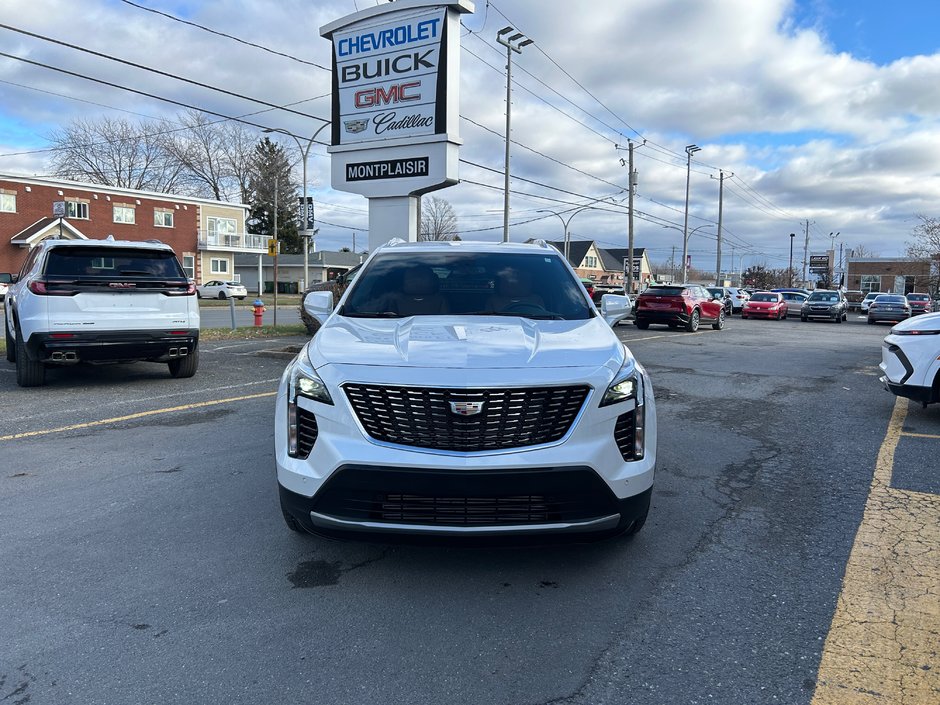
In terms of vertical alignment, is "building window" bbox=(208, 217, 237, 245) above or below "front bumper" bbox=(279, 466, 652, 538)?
above

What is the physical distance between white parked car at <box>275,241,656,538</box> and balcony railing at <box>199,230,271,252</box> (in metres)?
55.8

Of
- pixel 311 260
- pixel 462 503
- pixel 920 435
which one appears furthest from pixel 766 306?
pixel 311 260

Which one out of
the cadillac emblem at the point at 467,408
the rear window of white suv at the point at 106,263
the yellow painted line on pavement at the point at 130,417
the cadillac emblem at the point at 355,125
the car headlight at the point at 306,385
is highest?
the cadillac emblem at the point at 355,125

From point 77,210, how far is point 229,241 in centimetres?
1252

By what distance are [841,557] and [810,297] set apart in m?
33.9

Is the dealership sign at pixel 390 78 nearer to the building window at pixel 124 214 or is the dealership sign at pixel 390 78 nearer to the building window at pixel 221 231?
the building window at pixel 124 214

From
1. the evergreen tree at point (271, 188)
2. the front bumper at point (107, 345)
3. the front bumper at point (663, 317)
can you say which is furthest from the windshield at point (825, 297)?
the evergreen tree at point (271, 188)

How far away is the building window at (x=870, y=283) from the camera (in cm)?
9412

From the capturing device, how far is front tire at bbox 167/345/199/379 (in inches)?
385

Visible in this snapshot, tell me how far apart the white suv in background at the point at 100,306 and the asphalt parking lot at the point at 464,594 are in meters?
2.59

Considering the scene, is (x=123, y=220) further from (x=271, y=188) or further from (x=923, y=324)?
(x=923, y=324)

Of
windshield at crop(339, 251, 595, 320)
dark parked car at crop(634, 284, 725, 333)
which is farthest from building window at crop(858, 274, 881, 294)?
windshield at crop(339, 251, 595, 320)

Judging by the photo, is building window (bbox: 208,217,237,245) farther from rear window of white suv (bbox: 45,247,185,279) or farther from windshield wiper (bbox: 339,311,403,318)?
windshield wiper (bbox: 339,311,403,318)

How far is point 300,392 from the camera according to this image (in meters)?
3.47
